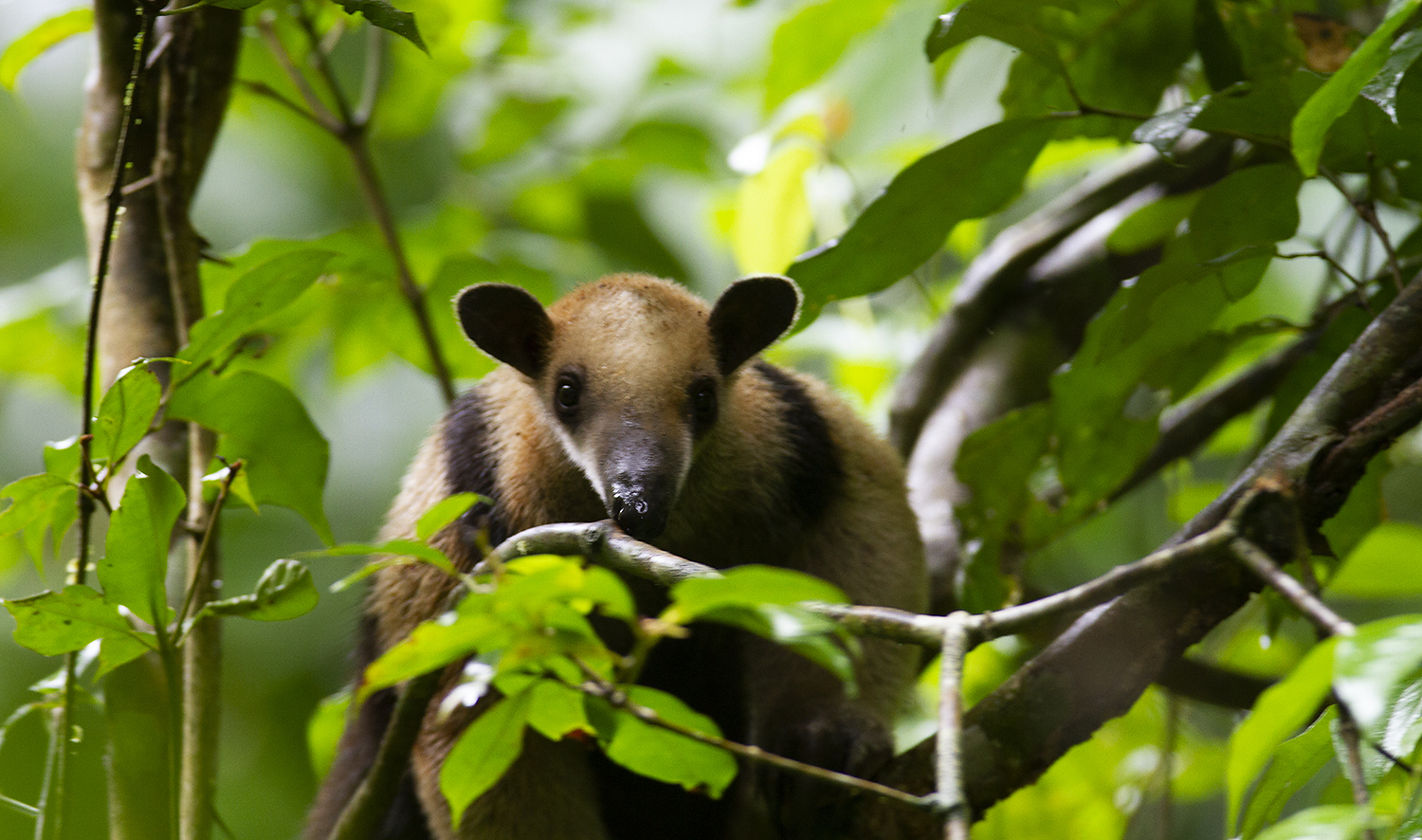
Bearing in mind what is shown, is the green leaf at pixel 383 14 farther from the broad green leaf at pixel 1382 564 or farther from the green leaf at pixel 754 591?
the broad green leaf at pixel 1382 564

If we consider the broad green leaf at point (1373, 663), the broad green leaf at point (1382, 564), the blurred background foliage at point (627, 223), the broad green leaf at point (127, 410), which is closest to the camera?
the broad green leaf at point (1373, 663)

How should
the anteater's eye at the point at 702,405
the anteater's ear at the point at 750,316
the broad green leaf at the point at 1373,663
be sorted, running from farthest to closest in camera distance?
the anteater's ear at the point at 750,316 → the anteater's eye at the point at 702,405 → the broad green leaf at the point at 1373,663

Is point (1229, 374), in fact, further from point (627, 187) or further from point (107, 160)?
point (107, 160)

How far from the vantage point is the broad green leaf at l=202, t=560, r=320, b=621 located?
6.94ft

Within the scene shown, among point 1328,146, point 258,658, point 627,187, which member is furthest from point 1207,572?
point 258,658

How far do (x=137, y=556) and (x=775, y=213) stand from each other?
2994mm

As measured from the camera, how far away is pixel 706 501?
3.36 meters

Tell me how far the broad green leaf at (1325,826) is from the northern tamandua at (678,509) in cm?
150

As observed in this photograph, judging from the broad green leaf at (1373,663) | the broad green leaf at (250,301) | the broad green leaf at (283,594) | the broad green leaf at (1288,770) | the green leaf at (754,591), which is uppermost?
the broad green leaf at (250,301)

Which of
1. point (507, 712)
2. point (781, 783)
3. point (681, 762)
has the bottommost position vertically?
point (781, 783)

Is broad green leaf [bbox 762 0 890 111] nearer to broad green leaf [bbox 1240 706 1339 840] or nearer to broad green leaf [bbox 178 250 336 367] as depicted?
broad green leaf [bbox 178 250 336 367]

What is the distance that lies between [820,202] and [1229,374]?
5.84 feet

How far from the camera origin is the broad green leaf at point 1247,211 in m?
2.66

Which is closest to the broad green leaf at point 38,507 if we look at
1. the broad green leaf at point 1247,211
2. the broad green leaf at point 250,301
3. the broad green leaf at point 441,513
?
the broad green leaf at point 250,301
